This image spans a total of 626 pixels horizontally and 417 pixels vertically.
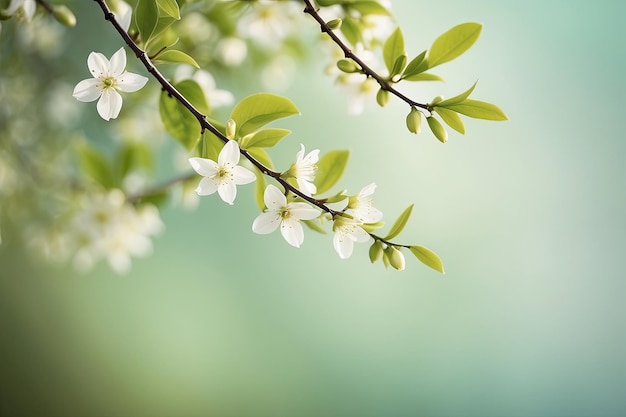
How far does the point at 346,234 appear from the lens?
A: 0.58 metres

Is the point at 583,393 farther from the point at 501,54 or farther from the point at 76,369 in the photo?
the point at 76,369

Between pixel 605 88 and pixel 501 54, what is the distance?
39cm

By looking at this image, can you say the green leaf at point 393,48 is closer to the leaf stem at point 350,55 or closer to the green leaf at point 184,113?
the leaf stem at point 350,55

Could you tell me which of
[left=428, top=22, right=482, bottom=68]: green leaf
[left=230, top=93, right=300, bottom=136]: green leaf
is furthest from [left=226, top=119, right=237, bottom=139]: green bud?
[left=428, top=22, right=482, bottom=68]: green leaf

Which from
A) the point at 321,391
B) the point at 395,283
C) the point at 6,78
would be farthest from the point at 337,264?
the point at 6,78

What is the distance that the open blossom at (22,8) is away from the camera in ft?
2.14

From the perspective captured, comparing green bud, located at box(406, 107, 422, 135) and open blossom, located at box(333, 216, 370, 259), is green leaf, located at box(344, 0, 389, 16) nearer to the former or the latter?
green bud, located at box(406, 107, 422, 135)

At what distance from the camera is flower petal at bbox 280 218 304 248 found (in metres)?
0.58

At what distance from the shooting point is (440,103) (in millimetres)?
592

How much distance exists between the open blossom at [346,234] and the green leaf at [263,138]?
0.11 m

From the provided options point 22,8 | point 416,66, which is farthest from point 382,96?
point 22,8

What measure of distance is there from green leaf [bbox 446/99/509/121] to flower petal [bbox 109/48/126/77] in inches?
13.3

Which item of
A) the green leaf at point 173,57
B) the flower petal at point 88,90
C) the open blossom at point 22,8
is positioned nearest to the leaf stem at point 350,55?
the green leaf at point 173,57

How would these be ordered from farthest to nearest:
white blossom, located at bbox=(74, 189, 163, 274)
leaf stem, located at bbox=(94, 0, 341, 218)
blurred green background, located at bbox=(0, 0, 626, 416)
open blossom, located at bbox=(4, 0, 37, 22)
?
blurred green background, located at bbox=(0, 0, 626, 416)
white blossom, located at bbox=(74, 189, 163, 274)
open blossom, located at bbox=(4, 0, 37, 22)
leaf stem, located at bbox=(94, 0, 341, 218)
